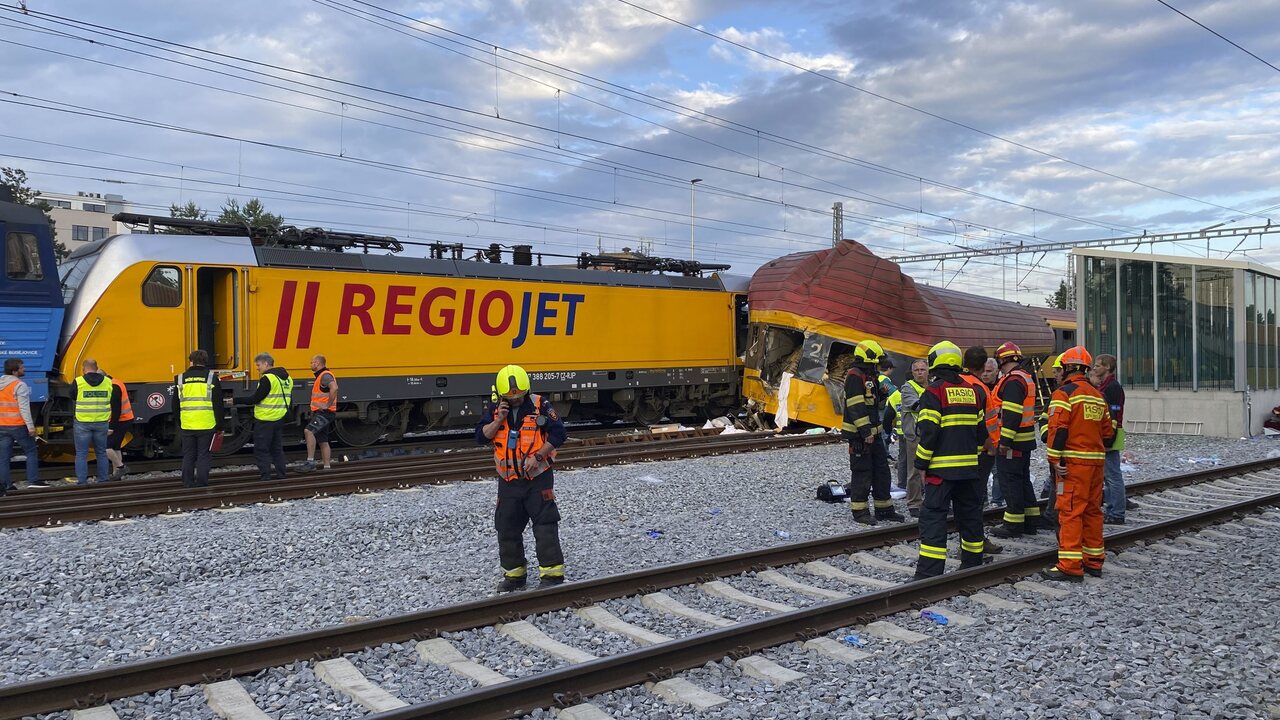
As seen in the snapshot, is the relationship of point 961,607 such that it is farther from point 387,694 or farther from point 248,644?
point 248,644

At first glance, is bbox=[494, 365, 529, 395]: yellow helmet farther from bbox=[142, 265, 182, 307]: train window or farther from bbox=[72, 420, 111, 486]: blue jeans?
bbox=[142, 265, 182, 307]: train window

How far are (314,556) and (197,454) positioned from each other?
366 centimetres

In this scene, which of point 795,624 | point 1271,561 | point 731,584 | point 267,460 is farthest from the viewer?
point 267,460

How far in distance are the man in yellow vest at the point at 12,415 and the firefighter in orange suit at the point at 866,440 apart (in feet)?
29.9

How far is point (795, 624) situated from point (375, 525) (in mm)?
4391

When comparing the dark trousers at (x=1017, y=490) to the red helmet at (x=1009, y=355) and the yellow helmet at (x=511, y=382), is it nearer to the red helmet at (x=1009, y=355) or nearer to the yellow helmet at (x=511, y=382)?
the red helmet at (x=1009, y=355)

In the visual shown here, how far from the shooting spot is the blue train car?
10.7m

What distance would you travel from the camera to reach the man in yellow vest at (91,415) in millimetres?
10109

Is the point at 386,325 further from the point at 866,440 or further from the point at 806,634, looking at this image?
the point at 806,634

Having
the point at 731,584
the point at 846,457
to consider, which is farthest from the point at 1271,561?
the point at 846,457

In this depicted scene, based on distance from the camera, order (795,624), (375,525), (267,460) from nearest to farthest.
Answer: (795,624) < (375,525) < (267,460)

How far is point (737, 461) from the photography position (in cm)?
1263

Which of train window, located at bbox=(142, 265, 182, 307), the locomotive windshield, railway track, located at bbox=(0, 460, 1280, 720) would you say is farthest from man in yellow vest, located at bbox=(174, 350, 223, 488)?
railway track, located at bbox=(0, 460, 1280, 720)

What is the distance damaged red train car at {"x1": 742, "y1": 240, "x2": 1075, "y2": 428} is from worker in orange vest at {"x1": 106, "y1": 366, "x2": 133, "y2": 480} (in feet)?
35.4
